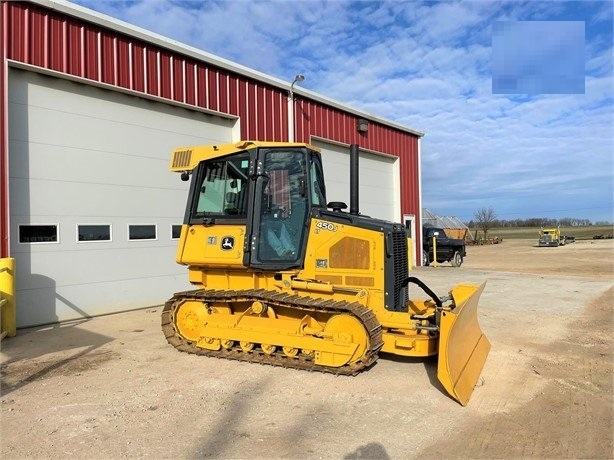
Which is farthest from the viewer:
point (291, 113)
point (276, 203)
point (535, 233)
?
point (535, 233)

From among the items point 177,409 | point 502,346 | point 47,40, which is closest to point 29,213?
point 47,40

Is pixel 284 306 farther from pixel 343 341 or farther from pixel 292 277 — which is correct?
pixel 343 341

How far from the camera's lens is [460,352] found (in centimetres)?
526

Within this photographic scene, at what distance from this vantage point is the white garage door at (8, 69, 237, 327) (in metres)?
8.61

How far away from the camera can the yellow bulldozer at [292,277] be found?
5613 mm

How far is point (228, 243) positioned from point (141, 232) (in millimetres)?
4812

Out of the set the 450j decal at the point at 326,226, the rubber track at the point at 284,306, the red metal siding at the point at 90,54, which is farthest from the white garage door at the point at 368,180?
the rubber track at the point at 284,306

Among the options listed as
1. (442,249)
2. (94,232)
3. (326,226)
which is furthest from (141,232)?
(442,249)

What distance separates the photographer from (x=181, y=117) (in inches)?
443

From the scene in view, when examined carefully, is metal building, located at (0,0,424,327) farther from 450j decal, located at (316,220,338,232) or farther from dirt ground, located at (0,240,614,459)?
450j decal, located at (316,220,338,232)

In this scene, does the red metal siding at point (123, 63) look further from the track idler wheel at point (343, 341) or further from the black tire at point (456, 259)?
the black tire at point (456, 259)

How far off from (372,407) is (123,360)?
3.56m

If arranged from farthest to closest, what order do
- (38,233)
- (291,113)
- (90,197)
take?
(291,113) < (90,197) < (38,233)

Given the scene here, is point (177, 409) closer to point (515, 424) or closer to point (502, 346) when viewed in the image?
point (515, 424)
